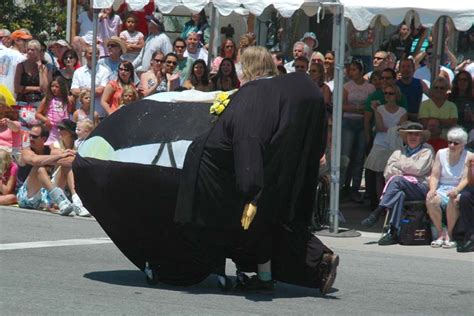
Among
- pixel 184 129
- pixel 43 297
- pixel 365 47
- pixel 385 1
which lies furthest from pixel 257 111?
pixel 365 47

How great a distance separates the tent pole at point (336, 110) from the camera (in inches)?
501

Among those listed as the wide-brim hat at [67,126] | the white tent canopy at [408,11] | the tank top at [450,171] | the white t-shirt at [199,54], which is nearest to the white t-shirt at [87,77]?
the white t-shirt at [199,54]

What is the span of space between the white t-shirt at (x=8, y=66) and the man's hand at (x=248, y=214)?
9981 millimetres

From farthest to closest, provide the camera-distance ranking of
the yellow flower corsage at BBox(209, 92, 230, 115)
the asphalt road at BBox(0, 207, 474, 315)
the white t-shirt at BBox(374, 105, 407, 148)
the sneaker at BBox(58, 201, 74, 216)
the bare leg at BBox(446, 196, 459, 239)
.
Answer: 1. the white t-shirt at BBox(374, 105, 407, 148)
2. the sneaker at BBox(58, 201, 74, 216)
3. the bare leg at BBox(446, 196, 459, 239)
4. the yellow flower corsage at BBox(209, 92, 230, 115)
5. the asphalt road at BBox(0, 207, 474, 315)

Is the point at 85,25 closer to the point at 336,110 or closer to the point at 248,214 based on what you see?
the point at 336,110

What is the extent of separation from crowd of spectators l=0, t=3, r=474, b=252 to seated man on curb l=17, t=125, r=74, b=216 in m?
0.01

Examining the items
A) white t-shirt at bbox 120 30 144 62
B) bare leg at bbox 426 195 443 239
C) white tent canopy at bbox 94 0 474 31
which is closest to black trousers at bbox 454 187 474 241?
bare leg at bbox 426 195 443 239

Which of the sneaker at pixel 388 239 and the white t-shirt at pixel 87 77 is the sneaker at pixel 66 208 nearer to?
the white t-shirt at pixel 87 77

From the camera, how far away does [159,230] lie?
28.8ft

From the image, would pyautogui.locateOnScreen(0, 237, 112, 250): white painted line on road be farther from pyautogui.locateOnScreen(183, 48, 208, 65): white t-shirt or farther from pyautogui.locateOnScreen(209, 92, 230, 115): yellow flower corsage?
pyautogui.locateOnScreen(183, 48, 208, 65): white t-shirt

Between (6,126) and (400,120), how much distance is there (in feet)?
16.9

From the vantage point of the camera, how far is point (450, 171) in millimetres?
12602

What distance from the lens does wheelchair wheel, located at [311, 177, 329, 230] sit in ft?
44.4

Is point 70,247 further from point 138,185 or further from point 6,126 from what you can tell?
point 6,126
